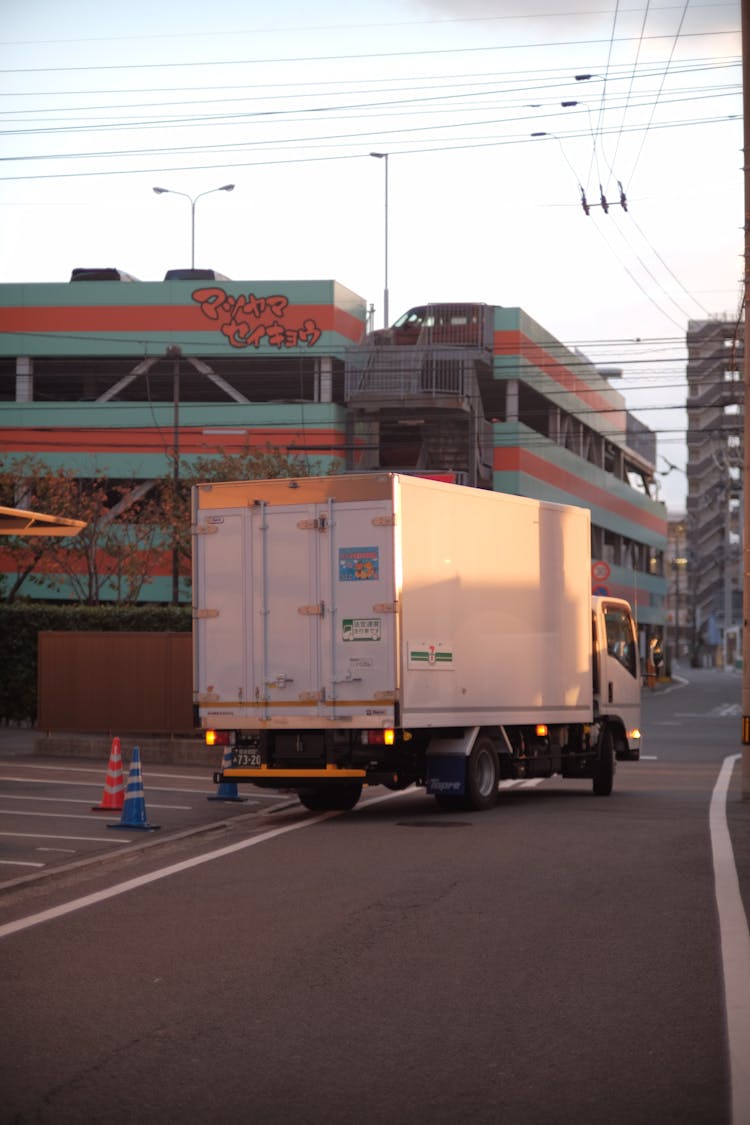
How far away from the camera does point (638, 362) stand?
4931 centimetres

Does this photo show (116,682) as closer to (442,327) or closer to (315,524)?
(315,524)

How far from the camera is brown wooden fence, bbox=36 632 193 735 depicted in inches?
1087

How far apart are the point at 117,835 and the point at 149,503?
38.0 m

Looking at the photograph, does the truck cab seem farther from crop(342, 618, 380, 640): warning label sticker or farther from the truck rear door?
crop(342, 618, 380, 640): warning label sticker

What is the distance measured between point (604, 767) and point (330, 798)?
444 cm

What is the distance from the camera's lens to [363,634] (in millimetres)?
16938

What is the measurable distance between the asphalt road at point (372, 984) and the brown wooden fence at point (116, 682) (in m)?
12.3

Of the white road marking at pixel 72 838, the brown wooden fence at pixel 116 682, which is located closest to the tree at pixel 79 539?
the brown wooden fence at pixel 116 682

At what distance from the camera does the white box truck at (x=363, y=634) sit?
55.5ft

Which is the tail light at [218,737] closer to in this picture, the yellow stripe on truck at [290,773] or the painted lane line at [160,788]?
the yellow stripe on truck at [290,773]

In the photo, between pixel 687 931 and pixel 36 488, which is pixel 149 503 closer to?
pixel 36 488

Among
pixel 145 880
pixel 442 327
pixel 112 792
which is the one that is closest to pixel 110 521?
pixel 442 327

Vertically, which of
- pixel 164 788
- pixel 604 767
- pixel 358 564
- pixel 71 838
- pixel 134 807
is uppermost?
pixel 358 564

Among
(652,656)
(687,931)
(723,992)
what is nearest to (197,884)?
(687,931)
